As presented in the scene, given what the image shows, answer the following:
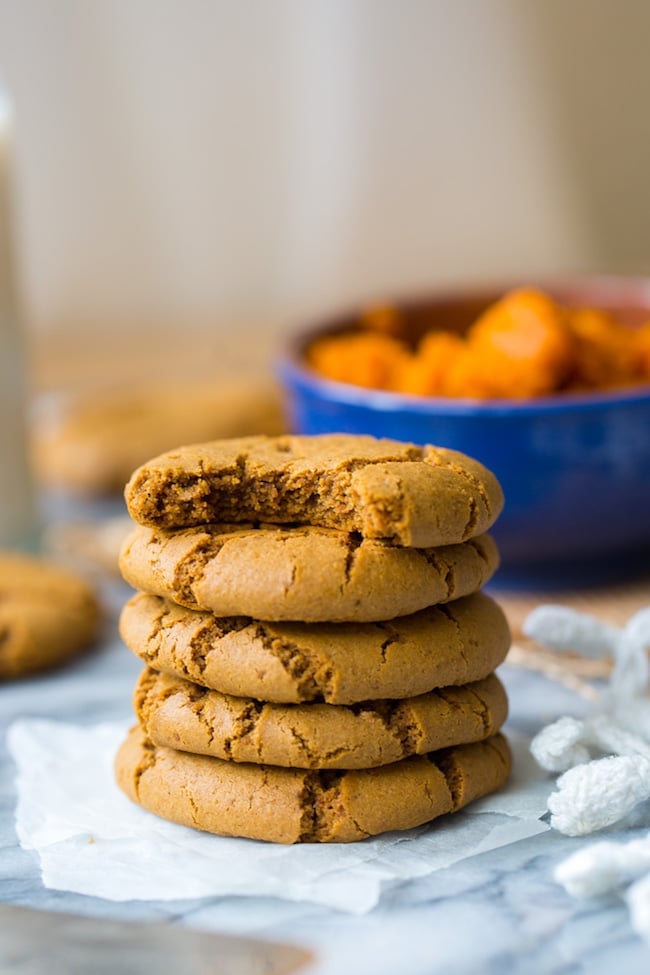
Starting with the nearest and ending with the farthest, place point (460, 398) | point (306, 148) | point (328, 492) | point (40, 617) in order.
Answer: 1. point (328, 492)
2. point (40, 617)
3. point (460, 398)
4. point (306, 148)

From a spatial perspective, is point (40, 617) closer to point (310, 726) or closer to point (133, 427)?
point (310, 726)

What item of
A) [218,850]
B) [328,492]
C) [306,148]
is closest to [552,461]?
[328,492]

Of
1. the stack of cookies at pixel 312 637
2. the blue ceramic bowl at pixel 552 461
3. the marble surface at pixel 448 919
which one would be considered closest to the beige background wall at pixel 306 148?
the blue ceramic bowl at pixel 552 461

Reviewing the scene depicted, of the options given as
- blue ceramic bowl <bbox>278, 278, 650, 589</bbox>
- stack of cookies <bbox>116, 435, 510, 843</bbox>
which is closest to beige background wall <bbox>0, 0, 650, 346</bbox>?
blue ceramic bowl <bbox>278, 278, 650, 589</bbox>

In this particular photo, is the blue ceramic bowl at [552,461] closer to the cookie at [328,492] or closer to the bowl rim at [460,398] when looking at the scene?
the bowl rim at [460,398]

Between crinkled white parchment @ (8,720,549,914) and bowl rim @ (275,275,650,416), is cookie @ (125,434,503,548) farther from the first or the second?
bowl rim @ (275,275,650,416)

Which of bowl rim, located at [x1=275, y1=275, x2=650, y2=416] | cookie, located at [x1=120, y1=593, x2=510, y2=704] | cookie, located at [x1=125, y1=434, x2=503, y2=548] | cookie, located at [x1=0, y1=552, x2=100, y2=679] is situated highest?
cookie, located at [x1=125, y1=434, x2=503, y2=548]
